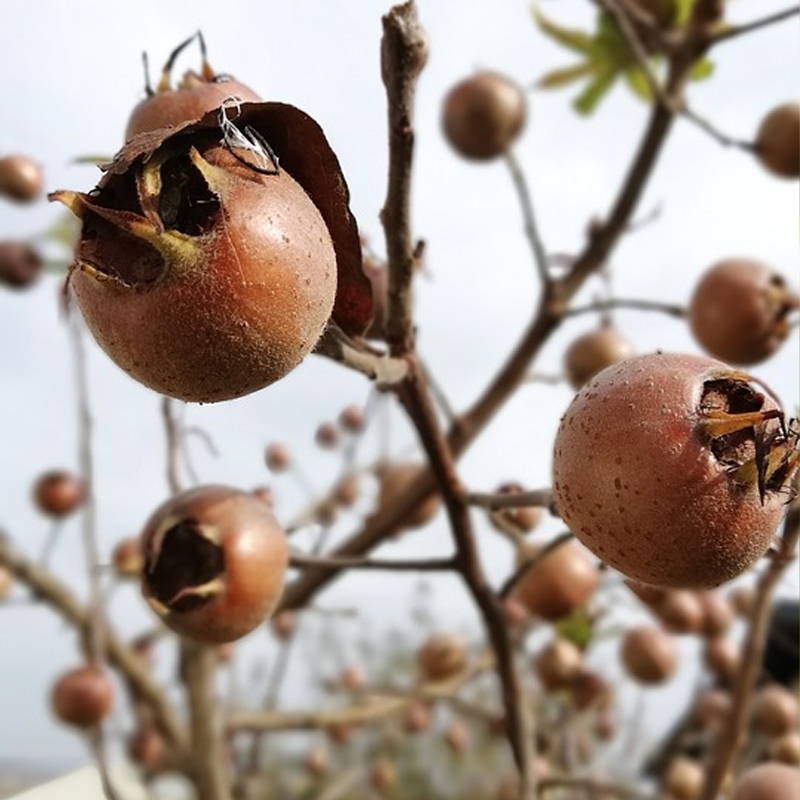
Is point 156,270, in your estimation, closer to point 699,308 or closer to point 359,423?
point 699,308

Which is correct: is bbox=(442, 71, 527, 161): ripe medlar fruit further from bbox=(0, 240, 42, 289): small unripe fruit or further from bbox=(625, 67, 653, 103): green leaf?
bbox=(0, 240, 42, 289): small unripe fruit

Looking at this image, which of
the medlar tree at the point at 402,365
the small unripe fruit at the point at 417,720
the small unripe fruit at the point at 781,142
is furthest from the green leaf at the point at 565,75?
the small unripe fruit at the point at 417,720

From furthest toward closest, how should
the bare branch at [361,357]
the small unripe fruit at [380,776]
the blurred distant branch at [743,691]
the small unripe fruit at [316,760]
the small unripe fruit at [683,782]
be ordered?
the small unripe fruit at [316,760], the small unripe fruit at [380,776], the small unripe fruit at [683,782], the blurred distant branch at [743,691], the bare branch at [361,357]

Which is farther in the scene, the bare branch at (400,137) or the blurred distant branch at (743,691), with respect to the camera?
the blurred distant branch at (743,691)

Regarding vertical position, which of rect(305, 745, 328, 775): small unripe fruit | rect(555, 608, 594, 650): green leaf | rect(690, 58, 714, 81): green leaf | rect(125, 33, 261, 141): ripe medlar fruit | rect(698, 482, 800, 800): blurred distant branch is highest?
rect(690, 58, 714, 81): green leaf

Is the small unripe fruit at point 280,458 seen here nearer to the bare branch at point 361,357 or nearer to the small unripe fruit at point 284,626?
the small unripe fruit at point 284,626

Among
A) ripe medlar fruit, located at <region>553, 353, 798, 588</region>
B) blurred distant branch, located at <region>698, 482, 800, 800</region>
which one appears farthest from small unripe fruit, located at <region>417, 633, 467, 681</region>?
ripe medlar fruit, located at <region>553, 353, 798, 588</region>

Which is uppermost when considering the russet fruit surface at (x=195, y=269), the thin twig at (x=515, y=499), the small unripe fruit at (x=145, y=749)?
the russet fruit surface at (x=195, y=269)
